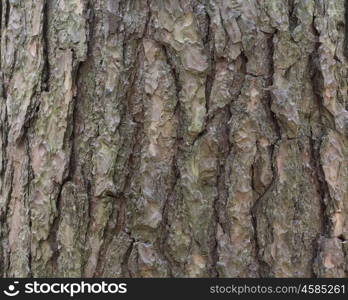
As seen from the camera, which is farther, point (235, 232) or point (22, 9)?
point (22, 9)

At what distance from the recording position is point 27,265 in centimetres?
160

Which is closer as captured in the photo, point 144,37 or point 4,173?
point 144,37

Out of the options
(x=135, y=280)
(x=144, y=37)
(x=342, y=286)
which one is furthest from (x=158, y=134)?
(x=342, y=286)

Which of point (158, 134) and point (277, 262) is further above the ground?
point (158, 134)

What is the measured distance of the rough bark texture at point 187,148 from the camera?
5.06 ft

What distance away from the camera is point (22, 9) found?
167 centimetres

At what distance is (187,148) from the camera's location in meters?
1.55

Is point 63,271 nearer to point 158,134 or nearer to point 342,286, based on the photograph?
point 158,134

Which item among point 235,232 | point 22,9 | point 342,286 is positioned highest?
point 22,9

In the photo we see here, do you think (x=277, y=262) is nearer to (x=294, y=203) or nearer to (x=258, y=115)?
(x=294, y=203)

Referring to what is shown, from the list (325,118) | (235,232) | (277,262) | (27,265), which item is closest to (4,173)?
(27,265)

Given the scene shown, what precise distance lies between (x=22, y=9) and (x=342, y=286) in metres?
1.09

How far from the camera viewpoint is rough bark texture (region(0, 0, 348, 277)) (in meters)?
1.54

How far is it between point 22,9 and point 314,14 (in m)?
0.76
